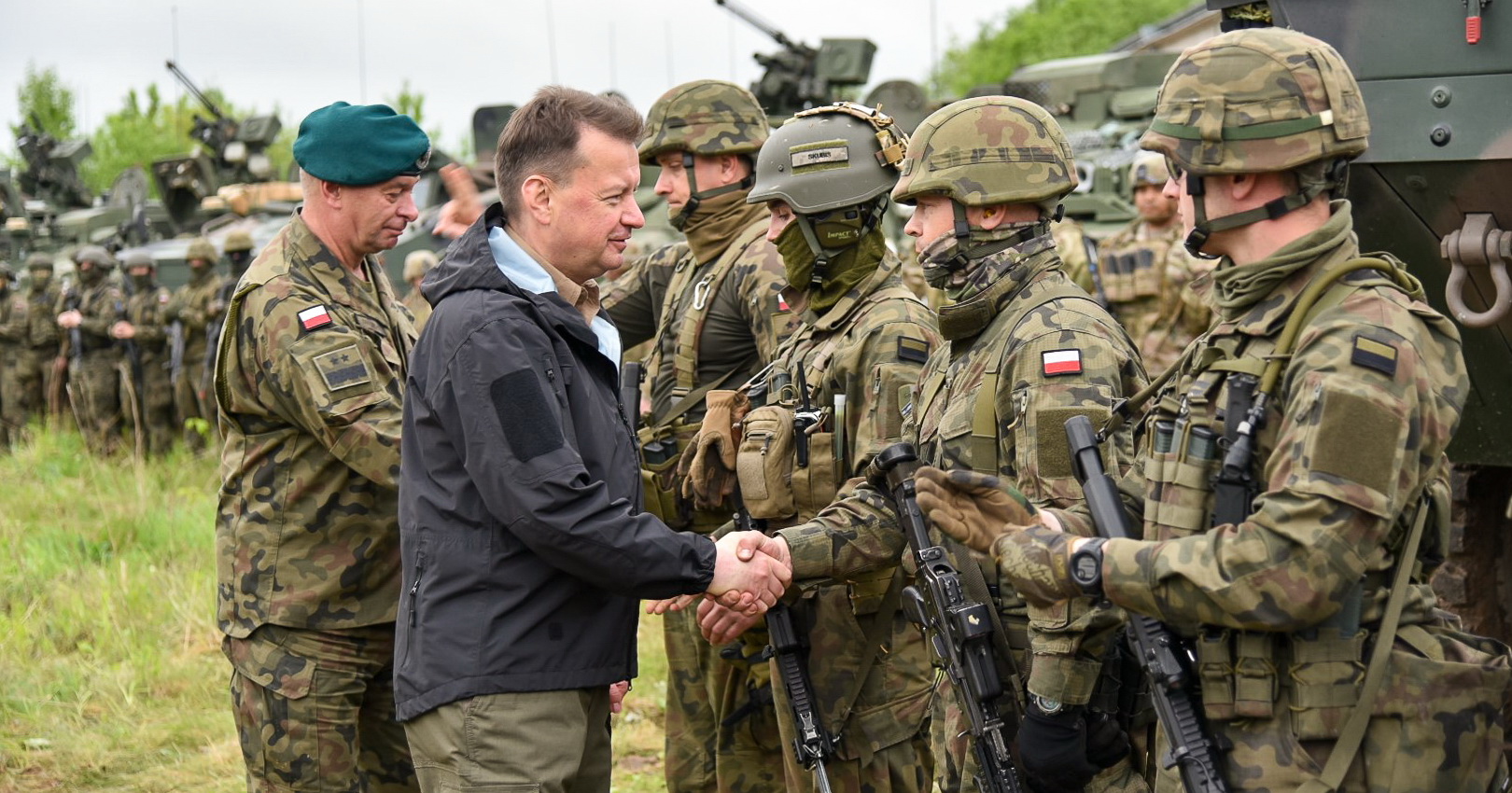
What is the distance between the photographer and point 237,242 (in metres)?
17.5

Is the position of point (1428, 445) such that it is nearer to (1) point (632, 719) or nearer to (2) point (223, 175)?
(1) point (632, 719)

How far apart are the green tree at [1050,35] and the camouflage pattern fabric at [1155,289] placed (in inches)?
1140

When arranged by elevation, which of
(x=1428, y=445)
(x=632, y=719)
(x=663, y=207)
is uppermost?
(x=1428, y=445)

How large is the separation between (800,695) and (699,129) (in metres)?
2.22

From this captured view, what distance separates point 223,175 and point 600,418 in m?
22.1

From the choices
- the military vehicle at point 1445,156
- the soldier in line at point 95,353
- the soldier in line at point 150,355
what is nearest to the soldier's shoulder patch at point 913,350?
the military vehicle at point 1445,156

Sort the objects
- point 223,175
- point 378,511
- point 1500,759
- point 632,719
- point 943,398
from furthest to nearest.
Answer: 1. point 223,175
2. point 632,719
3. point 378,511
4. point 943,398
5. point 1500,759

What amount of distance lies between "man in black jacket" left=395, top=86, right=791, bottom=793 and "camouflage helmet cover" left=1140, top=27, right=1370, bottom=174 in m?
1.29

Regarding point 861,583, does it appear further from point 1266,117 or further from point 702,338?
point 1266,117

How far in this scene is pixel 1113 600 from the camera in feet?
9.60

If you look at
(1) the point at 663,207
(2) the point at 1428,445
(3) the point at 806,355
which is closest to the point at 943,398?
(3) the point at 806,355

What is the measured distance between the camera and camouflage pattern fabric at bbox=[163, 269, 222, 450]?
17.4 m

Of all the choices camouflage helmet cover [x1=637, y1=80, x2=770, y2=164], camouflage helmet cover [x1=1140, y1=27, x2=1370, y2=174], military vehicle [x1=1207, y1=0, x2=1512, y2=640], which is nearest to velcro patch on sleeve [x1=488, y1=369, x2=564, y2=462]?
camouflage helmet cover [x1=1140, y1=27, x2=1370, y2=174]

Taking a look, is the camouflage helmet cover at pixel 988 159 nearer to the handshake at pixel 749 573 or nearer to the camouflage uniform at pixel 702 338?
the handshake at pixel 749 573
